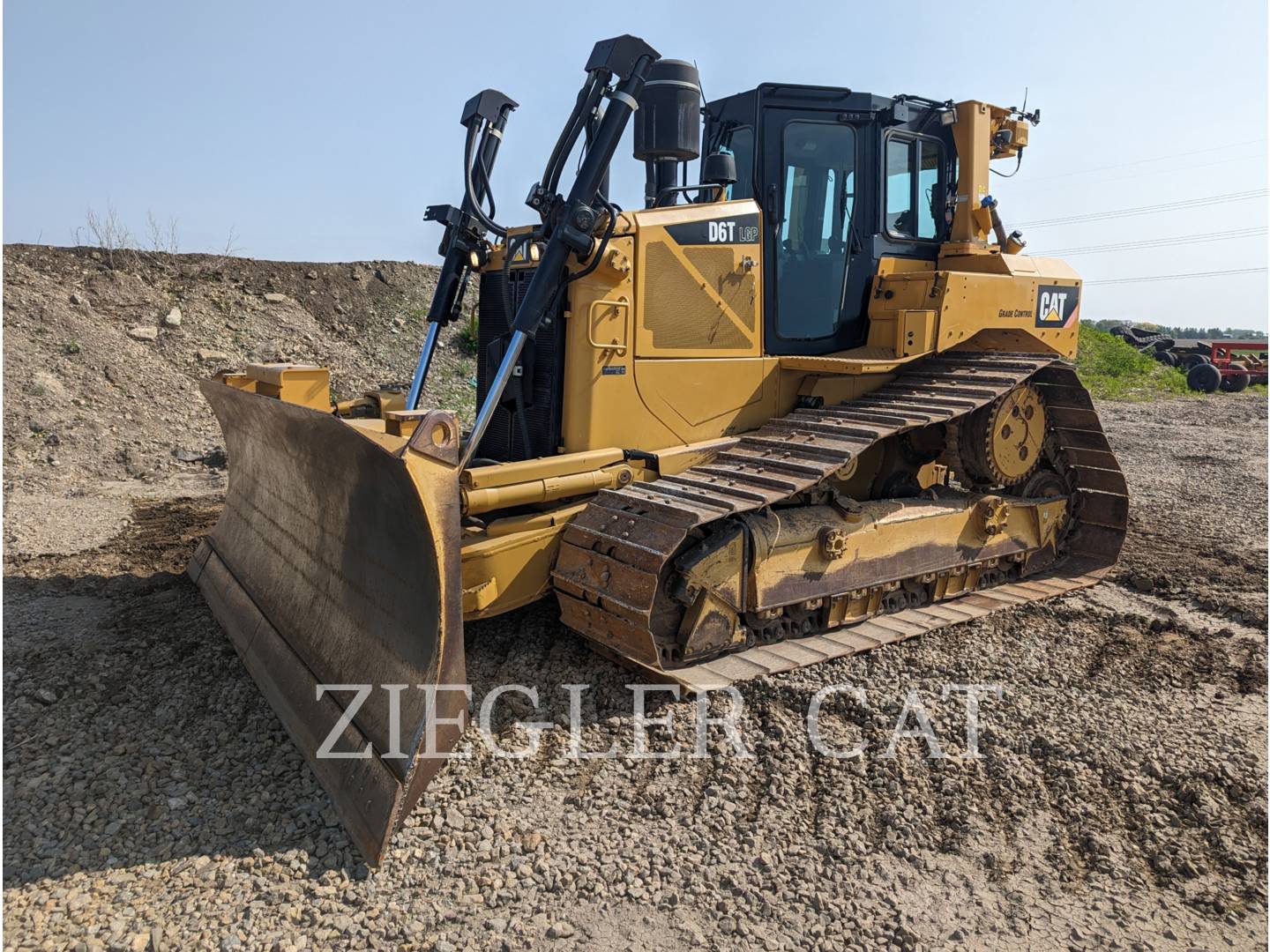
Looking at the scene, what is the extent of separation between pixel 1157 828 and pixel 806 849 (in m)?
1.37

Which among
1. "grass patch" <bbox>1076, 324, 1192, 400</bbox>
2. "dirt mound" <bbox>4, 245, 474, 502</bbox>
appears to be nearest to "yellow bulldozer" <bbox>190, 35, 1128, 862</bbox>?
"dirt mound" <bbox>4, 245, 474, 502</bbox>

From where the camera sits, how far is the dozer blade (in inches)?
129

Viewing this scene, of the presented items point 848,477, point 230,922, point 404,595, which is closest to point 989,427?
point 848,477

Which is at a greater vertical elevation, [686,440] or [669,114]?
[669,114]

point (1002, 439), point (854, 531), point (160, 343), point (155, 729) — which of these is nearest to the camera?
point (155, 729)

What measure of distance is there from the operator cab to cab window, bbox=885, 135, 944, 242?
11 millimetres

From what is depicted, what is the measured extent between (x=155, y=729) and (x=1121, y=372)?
23.9 m

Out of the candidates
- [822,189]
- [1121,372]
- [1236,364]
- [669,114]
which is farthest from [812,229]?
[1236,364]

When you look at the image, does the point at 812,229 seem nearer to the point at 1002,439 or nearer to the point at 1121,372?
the point at 1002,439

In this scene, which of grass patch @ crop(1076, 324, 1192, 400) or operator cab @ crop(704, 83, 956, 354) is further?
Result: grass patch @ crop(1076, 324, 1192, 400)

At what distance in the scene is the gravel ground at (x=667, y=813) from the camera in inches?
112

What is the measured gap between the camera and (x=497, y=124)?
530cm

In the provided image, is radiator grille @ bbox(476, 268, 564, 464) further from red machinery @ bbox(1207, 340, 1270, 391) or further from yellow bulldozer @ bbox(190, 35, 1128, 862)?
red machinery @ bbox(1207, 340, 1270, 391)

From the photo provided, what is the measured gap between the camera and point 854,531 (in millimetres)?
4973
